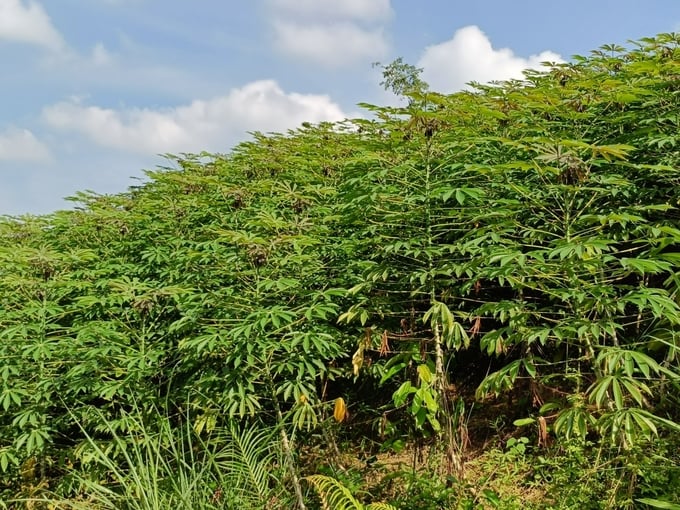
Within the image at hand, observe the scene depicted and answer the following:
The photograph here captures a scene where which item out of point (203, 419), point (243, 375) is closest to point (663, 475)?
point (243, 375)

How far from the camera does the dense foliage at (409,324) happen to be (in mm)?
2445

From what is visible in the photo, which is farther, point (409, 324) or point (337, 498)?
point (409, 324)

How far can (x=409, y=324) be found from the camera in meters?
3.37

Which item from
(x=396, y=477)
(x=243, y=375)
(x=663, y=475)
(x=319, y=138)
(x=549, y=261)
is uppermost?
(x=319, y=138)

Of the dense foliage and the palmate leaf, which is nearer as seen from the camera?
the palmate leaf

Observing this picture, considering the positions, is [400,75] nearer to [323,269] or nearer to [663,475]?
[323,269]

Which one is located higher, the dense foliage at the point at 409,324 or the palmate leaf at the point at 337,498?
the dense foliage at the point at 409,324

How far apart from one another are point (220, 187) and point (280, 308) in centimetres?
189

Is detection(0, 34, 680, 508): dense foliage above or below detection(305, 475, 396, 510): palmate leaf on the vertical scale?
above

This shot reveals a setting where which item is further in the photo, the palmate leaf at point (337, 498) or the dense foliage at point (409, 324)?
the dense foliage at point (409, 324)

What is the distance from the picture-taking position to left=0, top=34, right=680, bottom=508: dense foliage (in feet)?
8.02

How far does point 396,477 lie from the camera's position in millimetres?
3090

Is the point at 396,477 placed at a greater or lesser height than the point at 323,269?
lesser

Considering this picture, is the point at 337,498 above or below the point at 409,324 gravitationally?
below
